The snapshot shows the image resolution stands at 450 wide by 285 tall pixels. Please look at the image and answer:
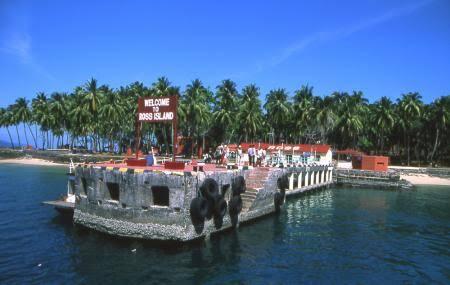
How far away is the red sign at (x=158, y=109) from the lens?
26.4 meters

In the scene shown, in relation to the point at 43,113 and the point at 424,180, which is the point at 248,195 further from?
the point at 43,113

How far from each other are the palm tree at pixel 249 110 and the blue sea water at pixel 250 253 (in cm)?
4633

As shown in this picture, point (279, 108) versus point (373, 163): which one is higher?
point (279, 108)

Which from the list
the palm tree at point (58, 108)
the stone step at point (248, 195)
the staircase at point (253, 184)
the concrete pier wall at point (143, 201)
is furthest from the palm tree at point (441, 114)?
the palm tree at point (58, 108)

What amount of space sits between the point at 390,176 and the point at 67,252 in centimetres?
5127

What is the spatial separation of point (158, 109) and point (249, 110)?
5415 cm

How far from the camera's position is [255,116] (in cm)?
8038

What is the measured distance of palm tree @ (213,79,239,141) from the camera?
80.4 meters

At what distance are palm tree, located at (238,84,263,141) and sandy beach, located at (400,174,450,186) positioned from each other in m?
29.0

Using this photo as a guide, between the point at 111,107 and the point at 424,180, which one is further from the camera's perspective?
the point at 111,107

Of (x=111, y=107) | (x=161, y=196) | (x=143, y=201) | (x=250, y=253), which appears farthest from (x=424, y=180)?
(x=111, y=107)

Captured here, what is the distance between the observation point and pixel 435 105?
86938mm

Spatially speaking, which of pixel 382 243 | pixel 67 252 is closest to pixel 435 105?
pixel 382 243

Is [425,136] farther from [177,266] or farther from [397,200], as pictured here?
[177,266]
